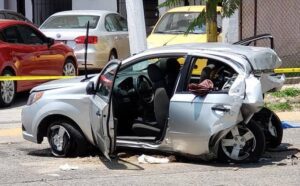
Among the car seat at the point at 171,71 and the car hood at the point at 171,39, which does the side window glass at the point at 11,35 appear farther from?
the car seat at the point at 171,71

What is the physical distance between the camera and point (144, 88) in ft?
28.6

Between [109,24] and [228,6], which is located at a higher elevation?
[228,6]

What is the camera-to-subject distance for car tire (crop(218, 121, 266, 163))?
26.4 ft

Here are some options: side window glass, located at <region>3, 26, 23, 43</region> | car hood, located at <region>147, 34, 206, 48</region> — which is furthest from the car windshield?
side window glass, located at <region>3, 26, 23, 43</region>

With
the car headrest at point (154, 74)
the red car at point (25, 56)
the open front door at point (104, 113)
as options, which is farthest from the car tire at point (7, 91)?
the car headrest at point (154, 74)

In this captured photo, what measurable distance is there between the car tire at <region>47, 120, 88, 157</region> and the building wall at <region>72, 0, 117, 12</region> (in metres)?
16.0

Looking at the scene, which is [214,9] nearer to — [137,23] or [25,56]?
[137,23]

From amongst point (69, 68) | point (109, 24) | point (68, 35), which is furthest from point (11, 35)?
point (109, 24)

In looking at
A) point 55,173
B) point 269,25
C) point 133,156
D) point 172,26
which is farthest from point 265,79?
point 269,25

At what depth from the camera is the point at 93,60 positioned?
16.4 meters

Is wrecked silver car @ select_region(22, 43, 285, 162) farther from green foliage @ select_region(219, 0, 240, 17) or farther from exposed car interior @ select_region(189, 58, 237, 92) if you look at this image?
green foliage @ select_region(219, 0, 240, 17)

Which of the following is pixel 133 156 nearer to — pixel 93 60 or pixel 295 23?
pixel 93 60

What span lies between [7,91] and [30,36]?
61.1 inches

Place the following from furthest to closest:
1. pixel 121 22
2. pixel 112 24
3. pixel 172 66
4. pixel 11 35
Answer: pixel 121 22 → pixel 112 24 → pixel 11 35 → pixel 172 66
